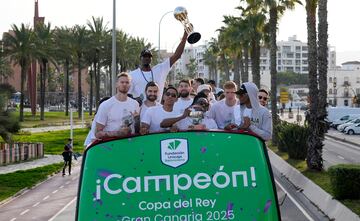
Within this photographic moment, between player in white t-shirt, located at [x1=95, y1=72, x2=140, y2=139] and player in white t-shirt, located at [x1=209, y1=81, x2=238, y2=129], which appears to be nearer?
player in white t-shirt, located at [x1=95, y1=72, x2=140, y2=139]

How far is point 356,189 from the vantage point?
53.9ft

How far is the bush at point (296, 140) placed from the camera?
2819 centimetres

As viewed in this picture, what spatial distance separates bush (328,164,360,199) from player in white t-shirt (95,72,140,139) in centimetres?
1137

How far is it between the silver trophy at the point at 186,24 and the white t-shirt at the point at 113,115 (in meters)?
2.04

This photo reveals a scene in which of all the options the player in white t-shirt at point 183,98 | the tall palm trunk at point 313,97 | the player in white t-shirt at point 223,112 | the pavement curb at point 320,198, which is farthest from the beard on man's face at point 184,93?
the tall palm trunk at point 313,97

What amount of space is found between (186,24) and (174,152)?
3.51 metres

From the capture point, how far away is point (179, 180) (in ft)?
14.7

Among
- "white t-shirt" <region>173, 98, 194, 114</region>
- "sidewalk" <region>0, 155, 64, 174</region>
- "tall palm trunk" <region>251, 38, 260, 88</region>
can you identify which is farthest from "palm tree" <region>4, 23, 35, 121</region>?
"white t-shirt" <region>173, 98, 194, 114</region>

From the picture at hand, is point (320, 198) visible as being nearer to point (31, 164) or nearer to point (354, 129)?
point (31, 164)

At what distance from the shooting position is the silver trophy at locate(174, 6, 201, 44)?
24.9 feet

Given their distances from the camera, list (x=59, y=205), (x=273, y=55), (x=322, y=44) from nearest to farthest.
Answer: (x=59, y=205), (x=322, y=44), (x=273, y=55)

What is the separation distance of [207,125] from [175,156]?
5.49ft

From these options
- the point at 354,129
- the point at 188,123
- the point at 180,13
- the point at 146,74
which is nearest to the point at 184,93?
the point at 146,74

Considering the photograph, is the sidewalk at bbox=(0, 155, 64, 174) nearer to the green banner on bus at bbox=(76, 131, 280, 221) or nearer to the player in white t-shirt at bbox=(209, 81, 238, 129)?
the player in white t-shirt at bbox=(209, 81, 238, 129)
